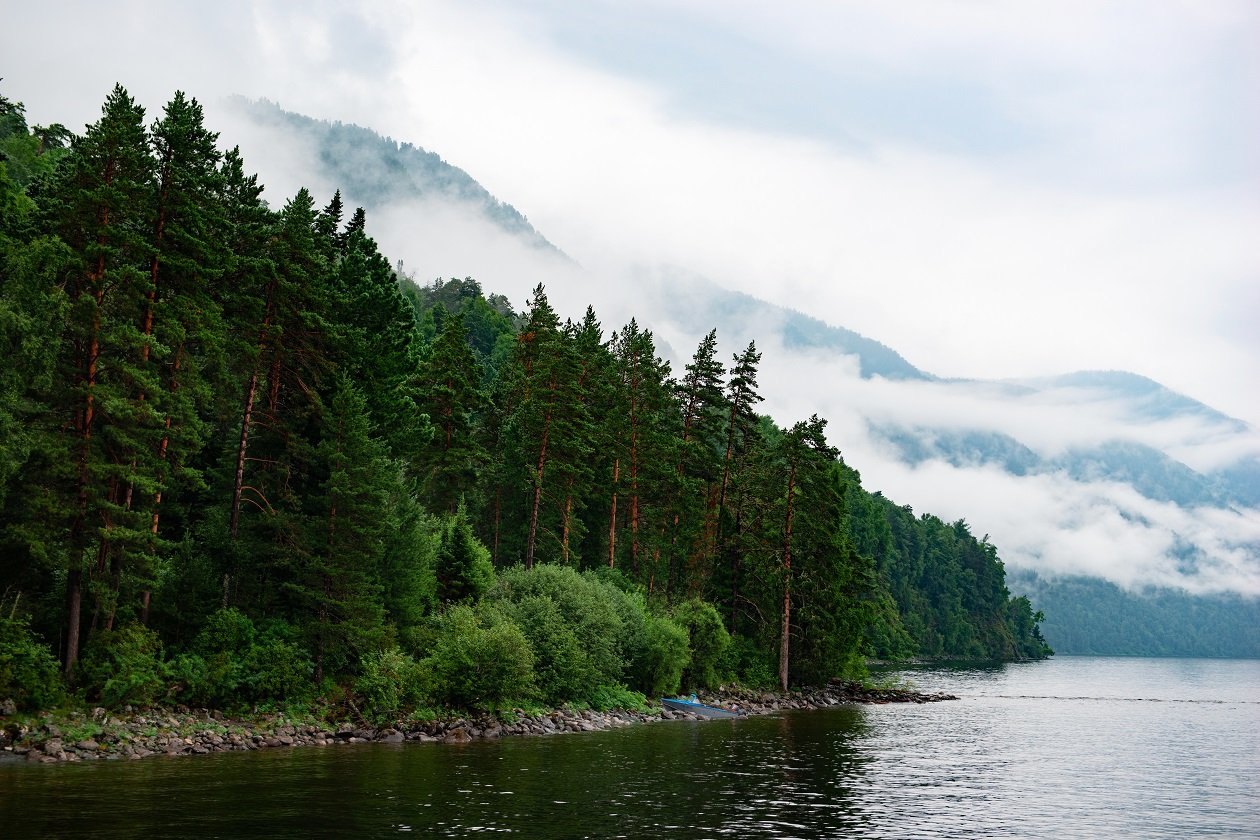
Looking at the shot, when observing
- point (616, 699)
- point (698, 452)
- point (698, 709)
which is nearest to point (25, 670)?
point (616, 699)

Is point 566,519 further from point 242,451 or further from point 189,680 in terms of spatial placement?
point 189,680

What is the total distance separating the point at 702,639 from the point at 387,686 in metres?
29.4

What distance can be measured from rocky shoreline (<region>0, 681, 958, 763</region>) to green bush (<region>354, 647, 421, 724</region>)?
1.08 meters

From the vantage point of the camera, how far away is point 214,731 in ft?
130

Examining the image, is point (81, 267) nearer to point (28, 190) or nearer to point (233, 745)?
point (233, 745)

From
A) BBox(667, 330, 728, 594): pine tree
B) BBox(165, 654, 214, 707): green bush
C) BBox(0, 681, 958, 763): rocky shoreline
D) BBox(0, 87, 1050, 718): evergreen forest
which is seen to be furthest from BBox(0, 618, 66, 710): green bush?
BBox(667, 330, 728, 594): pine tree

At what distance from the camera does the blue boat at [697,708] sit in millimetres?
63806

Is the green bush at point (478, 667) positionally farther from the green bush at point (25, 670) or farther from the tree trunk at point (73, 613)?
the green bush at point (25, 670)

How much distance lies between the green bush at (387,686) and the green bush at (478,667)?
0.94 meters

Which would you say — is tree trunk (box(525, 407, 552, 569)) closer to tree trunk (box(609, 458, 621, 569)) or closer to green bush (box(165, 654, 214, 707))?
tree trunk (box(609, 458, 621, 569))

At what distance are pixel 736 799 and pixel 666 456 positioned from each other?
45695 mm

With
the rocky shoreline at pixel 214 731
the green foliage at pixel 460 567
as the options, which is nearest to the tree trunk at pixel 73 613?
the rocky shoreline at pixel 214 731

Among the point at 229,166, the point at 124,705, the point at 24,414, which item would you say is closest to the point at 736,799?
the point at 124,705

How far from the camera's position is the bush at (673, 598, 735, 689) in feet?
230
